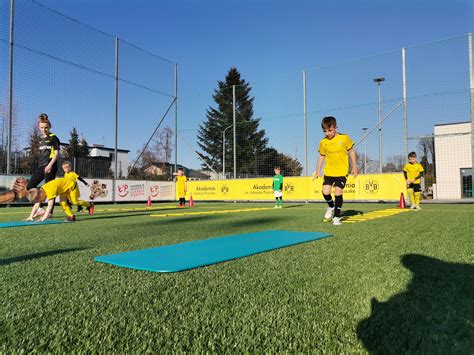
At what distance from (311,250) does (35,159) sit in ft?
47.3

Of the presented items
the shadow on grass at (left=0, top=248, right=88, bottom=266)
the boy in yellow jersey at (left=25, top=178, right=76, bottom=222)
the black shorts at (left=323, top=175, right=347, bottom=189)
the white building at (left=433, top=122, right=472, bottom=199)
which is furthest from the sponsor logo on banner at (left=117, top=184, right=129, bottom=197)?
the shadow on grass at (left=0, top=248, right=88, bottom=266)

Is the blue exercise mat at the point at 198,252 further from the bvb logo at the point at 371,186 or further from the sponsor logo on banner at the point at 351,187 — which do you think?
the sponsor logo on banner at the point at 351,187

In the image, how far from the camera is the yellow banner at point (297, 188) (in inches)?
590

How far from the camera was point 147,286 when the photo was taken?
1.93 meters

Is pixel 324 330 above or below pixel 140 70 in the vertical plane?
below

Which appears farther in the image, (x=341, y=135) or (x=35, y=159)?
(x=35, y=159)

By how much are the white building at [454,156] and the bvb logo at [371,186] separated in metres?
3.10

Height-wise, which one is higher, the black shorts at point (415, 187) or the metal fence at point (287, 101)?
the metal fence at point (287, 101)

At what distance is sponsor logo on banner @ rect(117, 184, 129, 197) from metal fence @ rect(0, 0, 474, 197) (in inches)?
30.7

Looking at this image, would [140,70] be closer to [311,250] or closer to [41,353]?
[311,250]

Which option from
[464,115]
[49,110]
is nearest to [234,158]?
[49,110]

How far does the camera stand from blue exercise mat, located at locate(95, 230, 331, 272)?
245cm

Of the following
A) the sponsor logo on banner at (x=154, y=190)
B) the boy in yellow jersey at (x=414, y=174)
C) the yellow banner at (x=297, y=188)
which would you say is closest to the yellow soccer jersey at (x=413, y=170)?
the boy in yellow jersey at (x=414, y=174)

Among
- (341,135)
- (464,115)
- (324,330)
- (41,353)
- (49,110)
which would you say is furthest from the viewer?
(49,110)
